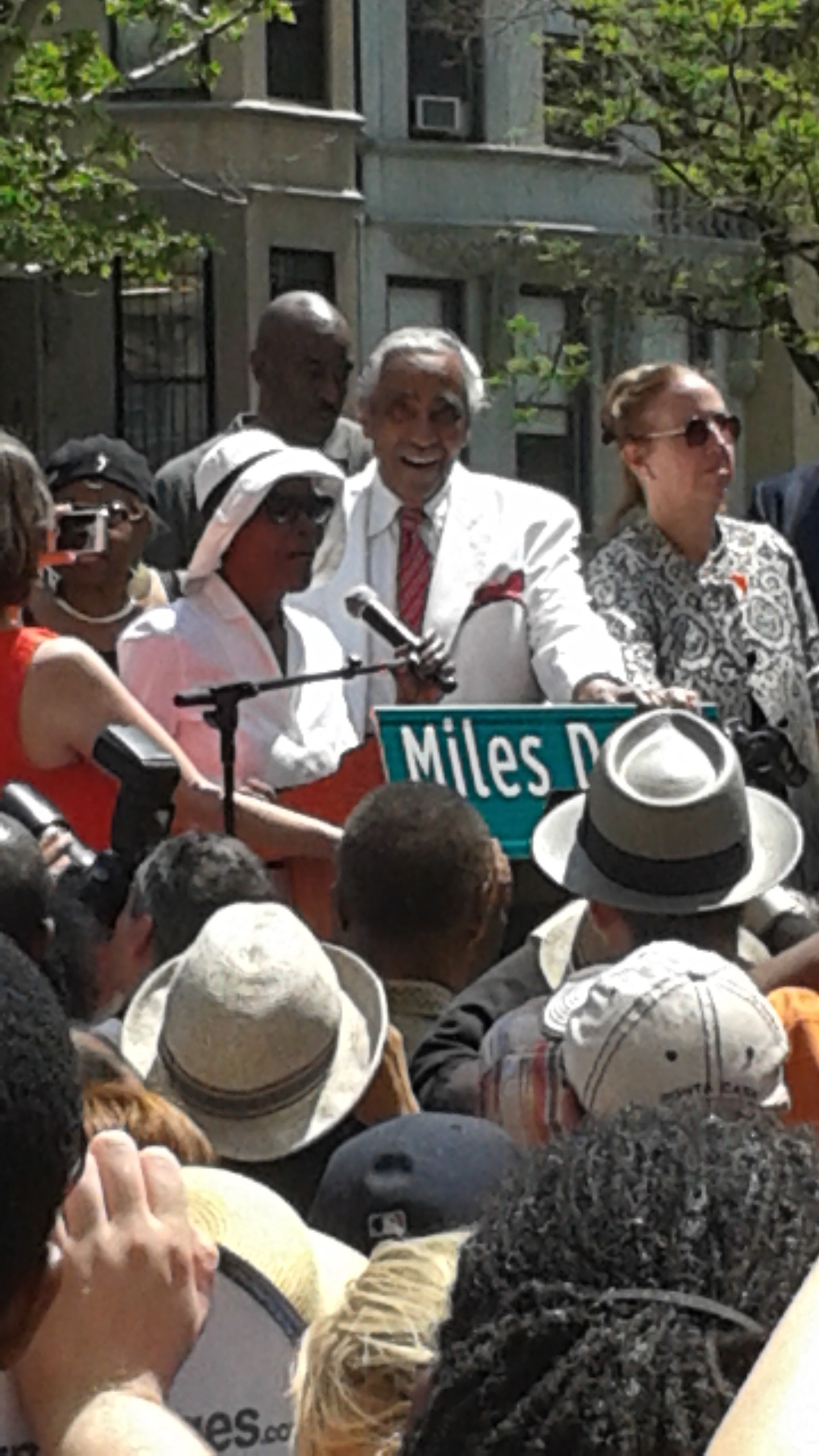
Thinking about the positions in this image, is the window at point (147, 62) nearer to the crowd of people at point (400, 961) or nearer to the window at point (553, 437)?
the window at point (553, 437)

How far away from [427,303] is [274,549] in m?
28.4

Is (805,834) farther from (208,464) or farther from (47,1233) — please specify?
(47,1233)

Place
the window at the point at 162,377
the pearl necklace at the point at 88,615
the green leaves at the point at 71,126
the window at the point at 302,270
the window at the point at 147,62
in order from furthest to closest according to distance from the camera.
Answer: the window at the point at 302,270 < the window at the point at 162,377 < the window at the point at 147,62 < the green leaves at the point at 71,126 < the pearl necklace at the point at 88,615

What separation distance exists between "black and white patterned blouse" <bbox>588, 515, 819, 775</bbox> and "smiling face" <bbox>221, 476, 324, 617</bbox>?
79cm

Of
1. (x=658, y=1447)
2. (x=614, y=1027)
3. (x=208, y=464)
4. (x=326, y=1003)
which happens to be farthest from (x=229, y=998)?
(x=208, y=464)

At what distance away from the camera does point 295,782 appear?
7023mm

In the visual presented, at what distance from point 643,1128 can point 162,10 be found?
1777 cm

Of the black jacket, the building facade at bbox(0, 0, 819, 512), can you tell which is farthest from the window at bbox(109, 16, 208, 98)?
the black jacket

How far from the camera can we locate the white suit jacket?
7219 millimetres

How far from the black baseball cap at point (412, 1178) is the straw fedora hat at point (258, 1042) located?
0.50m

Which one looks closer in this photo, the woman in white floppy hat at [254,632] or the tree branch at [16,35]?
the woman in white floppy hat at [254,632]

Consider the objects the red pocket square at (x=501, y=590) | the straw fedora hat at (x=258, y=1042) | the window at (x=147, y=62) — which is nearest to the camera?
the straw fedora hat at (x=258, y=1042)

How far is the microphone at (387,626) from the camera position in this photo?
6.89 meters

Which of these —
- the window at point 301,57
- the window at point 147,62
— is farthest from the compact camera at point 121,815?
the window at point 301,57
